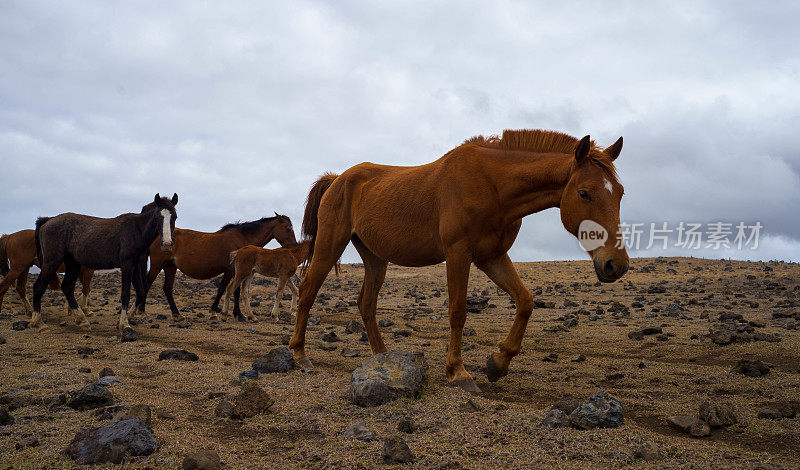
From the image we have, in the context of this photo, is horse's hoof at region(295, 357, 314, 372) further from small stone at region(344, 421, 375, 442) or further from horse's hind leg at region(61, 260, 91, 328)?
horse's hind leg at region(61, 260, 91, 328)

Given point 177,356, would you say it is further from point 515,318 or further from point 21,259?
point 21,259

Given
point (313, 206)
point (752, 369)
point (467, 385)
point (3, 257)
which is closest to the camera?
point (467, 385)

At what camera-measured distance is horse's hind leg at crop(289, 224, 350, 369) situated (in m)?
6.46

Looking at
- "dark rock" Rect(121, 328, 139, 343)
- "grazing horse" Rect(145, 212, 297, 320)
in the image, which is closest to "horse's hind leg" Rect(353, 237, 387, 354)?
"dark rock" Rect(121, 328, 139, 343)

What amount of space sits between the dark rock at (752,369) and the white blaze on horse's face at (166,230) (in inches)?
407

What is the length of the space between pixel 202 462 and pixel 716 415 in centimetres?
378

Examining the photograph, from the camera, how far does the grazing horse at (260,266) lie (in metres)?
13.5

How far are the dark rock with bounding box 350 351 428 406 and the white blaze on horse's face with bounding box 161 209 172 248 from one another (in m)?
7.57

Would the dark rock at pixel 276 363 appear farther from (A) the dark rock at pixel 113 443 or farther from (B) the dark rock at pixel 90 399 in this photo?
(A) the dark rock at pixel 113 443

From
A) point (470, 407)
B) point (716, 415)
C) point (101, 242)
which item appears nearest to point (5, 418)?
point (470, 407)

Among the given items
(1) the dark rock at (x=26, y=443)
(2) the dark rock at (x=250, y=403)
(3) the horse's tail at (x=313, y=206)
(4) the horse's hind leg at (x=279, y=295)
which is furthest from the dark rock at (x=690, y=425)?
(4) the horse's hind leg at (x=279, y=295)

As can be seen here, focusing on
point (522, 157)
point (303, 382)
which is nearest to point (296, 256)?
point (303, 382)

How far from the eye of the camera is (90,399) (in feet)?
14.5

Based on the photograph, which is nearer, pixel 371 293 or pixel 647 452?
pixel 647 452
